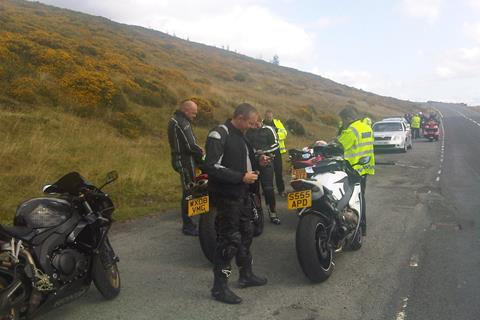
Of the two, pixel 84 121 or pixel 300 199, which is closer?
pixel 300 199

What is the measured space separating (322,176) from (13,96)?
12156mm

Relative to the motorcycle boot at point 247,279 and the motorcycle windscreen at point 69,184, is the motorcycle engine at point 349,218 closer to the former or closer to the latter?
the motorcycle boot at point 247,279

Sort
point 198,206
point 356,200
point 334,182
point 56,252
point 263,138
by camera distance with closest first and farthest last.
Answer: point 56,252, point 198,206, point 334,182, point 356,200, point 263,138

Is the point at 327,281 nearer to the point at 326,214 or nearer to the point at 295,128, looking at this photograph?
the point at 326,214

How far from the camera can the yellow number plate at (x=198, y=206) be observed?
542cm

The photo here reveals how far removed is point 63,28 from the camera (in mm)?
32656

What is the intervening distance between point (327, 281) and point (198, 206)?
5.70ft

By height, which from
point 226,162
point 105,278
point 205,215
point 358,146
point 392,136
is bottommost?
point 105,278

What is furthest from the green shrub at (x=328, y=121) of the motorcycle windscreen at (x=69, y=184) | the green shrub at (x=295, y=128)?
the motorcycle windscreen at (x=69, y=184)

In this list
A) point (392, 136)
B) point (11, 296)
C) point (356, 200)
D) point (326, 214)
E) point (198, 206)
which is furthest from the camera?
point (392, 136)

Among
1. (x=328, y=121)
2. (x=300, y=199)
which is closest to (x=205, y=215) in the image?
(x=300, y=199)

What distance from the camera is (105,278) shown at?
4.50 metres

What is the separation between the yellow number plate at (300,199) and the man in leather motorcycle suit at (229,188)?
68cm

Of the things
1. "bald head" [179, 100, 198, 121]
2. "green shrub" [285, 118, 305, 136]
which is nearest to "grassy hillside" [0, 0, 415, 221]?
"green shrub" [285, 118, 305, 136]
